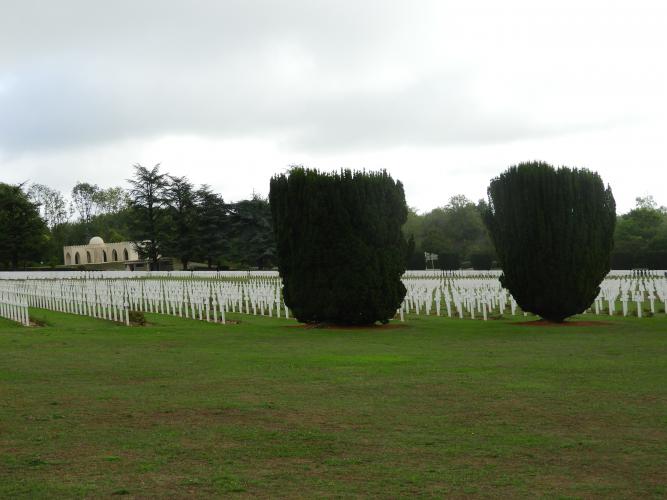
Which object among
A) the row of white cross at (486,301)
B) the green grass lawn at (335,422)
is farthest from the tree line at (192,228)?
the green grass lawn at (335,422)

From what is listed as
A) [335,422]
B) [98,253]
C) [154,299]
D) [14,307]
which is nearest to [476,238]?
[98,253]

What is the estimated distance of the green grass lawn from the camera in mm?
5426

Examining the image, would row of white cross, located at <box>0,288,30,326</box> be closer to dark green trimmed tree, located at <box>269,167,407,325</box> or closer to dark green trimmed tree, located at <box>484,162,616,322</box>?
dark green trimmed tree, located at <box>269,167,407,325</box>

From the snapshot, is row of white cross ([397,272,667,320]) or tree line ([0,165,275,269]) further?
tree line ([0,165,275,269])

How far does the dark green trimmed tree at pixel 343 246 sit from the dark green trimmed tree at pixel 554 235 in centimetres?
296

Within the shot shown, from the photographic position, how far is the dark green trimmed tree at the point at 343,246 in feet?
68.1

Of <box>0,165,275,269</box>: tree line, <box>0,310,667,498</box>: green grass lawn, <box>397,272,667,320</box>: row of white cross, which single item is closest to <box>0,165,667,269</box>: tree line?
<box>0,165,275,269</box>: tree line

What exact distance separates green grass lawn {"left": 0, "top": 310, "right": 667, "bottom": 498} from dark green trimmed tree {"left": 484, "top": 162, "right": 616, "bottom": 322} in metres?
6.63

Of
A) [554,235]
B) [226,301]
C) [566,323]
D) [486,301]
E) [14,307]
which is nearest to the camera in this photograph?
[554,235]

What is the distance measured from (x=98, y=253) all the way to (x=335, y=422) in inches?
3953

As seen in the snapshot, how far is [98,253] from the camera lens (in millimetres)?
103312

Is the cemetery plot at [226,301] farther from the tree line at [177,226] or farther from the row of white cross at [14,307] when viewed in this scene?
the tree line at [177,226]

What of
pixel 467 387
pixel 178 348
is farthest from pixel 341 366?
pixel 178 348

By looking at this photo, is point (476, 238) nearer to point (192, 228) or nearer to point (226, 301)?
point (192, 228)
